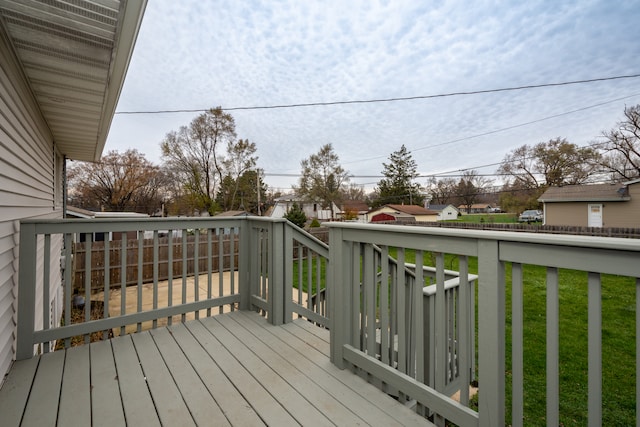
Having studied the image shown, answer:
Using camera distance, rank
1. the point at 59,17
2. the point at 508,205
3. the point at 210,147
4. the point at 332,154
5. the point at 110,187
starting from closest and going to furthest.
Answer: the point at 59,17, the point at 210,147, the point at 110,187, the point at 508,205, the point at 332,154

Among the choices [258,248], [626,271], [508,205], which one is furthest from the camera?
[508,205]

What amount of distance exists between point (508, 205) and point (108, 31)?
29422 millimetres

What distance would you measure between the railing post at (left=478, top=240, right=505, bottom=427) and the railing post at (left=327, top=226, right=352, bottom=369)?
866 mm

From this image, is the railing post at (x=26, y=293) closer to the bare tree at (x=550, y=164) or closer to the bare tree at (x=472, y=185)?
the bare tree at (x=550, y=164)

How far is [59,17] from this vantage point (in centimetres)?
174

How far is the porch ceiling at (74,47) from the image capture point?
5.47 feet

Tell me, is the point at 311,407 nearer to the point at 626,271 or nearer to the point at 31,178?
the point at 626,271

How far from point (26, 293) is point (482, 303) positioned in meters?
2.82

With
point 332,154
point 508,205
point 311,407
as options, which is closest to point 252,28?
point 311,407

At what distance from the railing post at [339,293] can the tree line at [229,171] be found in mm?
20738

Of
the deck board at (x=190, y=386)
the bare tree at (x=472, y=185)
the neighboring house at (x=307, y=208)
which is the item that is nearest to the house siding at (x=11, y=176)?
the deck board at (x=190, y=386)

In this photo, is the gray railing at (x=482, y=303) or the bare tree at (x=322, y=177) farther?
the bare tree at (x=322, y=177)

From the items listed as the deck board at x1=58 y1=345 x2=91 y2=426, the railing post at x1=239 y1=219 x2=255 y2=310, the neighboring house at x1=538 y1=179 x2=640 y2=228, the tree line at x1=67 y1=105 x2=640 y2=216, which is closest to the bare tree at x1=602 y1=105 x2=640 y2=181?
the tree line at x1=67 y1=105 x2=640 y2=216

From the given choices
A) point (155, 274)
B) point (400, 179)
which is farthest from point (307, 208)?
point (155, 274)
